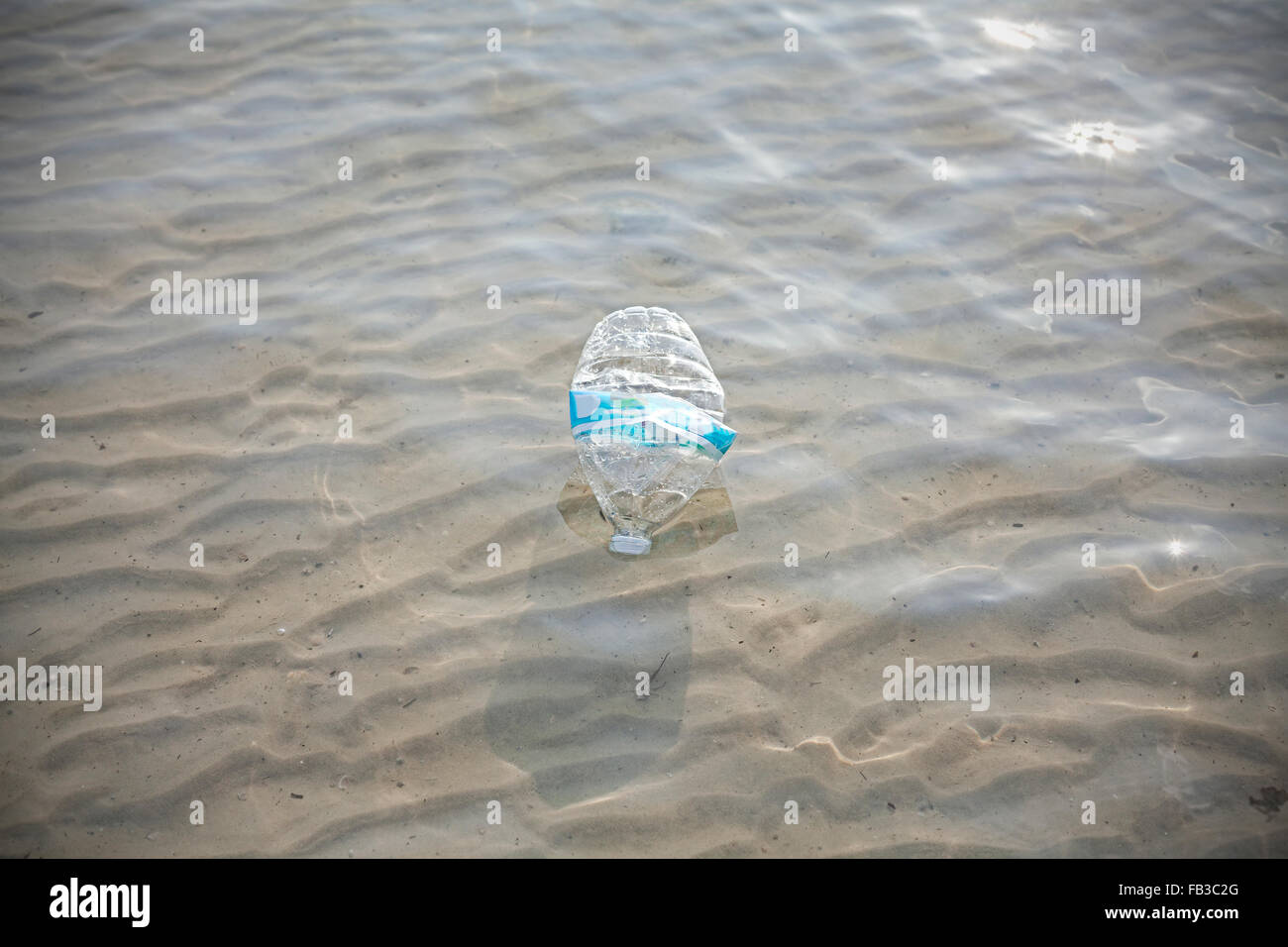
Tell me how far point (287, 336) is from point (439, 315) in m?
0.57

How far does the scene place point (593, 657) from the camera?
282cm

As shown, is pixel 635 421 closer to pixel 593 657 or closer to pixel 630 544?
pixel 630 544

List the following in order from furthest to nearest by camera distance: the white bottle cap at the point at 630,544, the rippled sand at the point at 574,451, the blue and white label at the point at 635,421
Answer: the white bottle cap at the point at 630,544
the blue and white label at the point at 635,421
the rippled sand at the point at 574,451

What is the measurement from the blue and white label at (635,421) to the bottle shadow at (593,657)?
0.36 metres

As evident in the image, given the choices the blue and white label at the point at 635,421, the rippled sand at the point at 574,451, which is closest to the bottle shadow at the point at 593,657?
the rippled sand at the point at 574,451

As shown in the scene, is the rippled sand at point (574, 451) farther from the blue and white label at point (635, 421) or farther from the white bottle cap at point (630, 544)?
the blue and white label at point (635, 421)

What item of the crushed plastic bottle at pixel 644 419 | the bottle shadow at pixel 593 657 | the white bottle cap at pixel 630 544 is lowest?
the bottle shadow at pixel 593 657

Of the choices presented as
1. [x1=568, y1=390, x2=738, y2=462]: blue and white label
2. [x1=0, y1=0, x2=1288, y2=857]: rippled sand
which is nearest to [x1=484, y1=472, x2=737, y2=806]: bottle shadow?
[x1=0, y1=0, x2=1288, y2=857]: rippled sand

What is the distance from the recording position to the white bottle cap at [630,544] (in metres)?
3.04

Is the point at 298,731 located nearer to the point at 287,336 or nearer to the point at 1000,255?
the point at 287,336

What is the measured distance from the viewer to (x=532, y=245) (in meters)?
4.07
